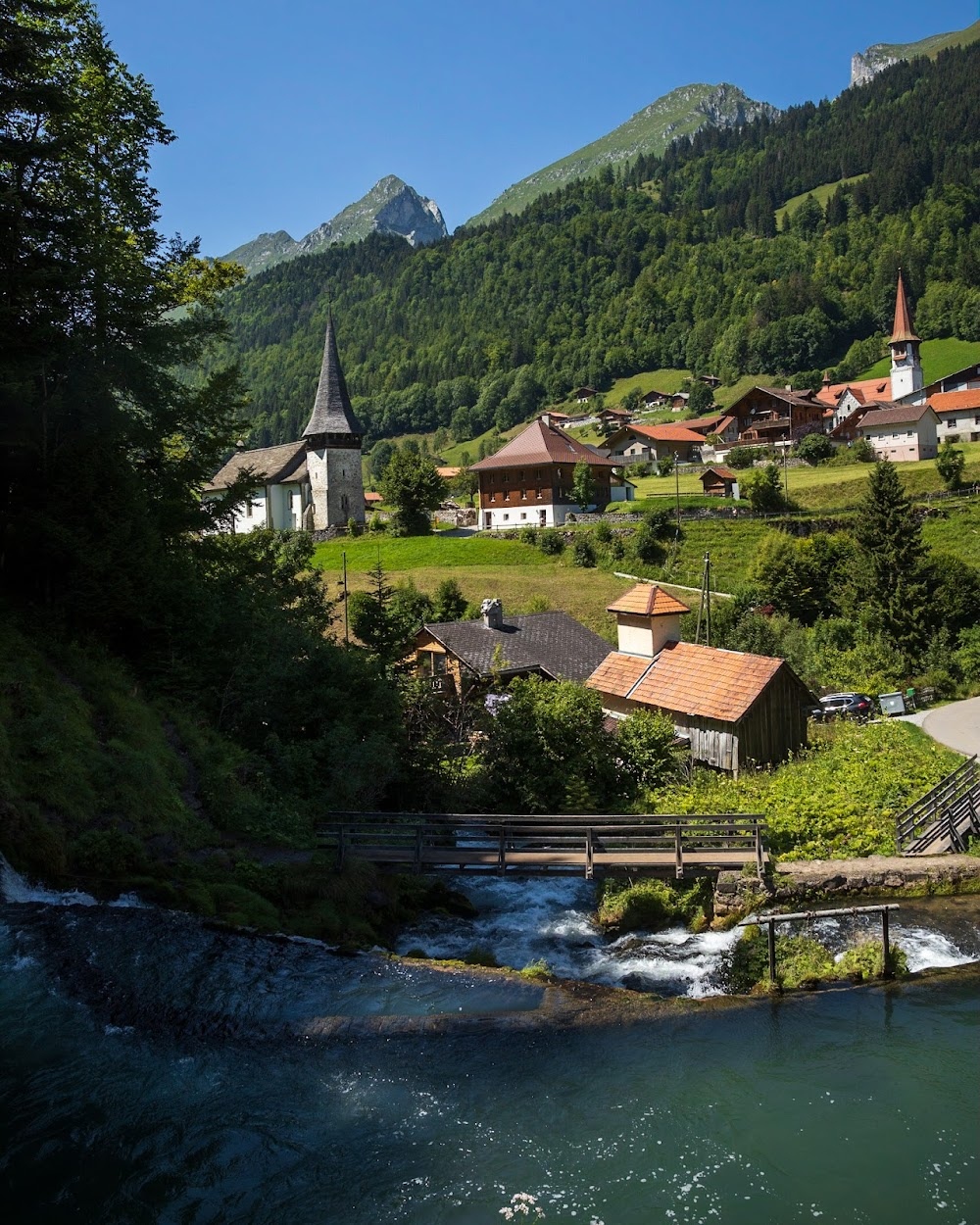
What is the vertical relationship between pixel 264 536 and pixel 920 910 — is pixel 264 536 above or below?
above

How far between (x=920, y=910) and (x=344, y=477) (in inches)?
2466

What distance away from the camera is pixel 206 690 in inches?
806

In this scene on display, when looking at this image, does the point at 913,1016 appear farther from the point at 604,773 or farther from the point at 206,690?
the point at 206,690

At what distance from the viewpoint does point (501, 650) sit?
110 feet

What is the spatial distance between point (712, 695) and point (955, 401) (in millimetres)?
73047

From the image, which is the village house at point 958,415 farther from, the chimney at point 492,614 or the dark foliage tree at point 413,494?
the chimney at point 492,614

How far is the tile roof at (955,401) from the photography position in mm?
84750

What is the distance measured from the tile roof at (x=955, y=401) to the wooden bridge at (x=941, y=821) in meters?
75.7

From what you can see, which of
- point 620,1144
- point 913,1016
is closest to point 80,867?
point 620,1144

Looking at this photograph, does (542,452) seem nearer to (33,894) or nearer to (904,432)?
(904,432)

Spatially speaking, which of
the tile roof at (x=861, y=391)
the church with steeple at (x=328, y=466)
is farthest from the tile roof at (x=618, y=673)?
the tile roof at (x=861, y=391)

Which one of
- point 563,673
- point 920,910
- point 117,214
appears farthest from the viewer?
point 563,673

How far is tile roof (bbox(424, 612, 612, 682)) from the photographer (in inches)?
1307

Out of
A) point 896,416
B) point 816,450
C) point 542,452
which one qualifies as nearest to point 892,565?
point 542,452
